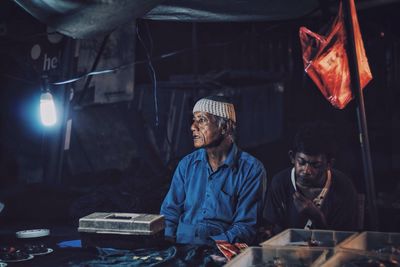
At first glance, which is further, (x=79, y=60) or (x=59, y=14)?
(x=79, y=60)

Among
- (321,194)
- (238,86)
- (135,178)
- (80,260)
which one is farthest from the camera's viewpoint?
(238,86)

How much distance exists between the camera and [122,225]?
144 inches

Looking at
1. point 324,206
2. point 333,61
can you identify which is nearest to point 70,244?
point 324,206

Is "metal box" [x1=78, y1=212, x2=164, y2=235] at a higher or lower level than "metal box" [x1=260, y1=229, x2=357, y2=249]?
higher

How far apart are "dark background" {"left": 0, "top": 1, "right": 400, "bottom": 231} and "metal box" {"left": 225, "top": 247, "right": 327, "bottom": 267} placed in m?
4.78

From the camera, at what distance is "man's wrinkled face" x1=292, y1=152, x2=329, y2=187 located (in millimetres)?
4832

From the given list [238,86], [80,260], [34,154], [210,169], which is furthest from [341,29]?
[34,154]

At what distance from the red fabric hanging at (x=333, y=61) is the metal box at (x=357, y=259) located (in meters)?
1.86

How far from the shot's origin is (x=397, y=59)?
9.30 m

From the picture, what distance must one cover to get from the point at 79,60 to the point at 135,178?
2.26 meters

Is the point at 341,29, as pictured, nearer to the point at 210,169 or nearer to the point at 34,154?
the point at 210,169

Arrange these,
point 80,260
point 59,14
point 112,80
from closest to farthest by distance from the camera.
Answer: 1. point 80,260
2. point 59,14
3. point 112,80

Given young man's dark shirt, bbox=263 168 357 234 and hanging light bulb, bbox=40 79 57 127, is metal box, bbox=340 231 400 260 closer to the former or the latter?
young man's dark shirt, bbox=263 168 357 234

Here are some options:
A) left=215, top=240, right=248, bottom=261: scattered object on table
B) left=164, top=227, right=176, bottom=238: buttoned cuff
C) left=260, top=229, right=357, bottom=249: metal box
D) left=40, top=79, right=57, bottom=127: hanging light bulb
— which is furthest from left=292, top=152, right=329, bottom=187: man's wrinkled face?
left=40, top=79, right=57, bottom=127: hanging light bulb
